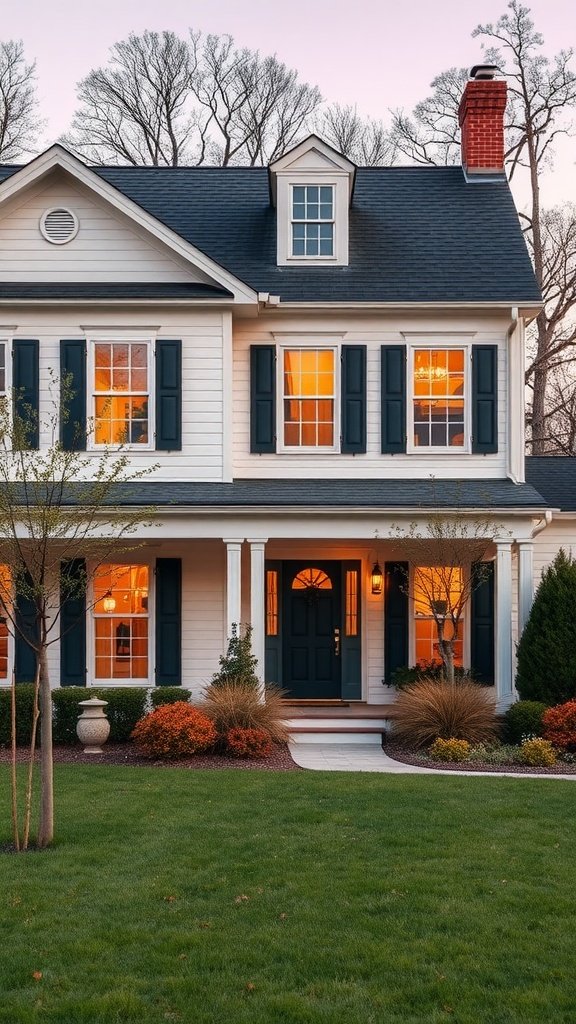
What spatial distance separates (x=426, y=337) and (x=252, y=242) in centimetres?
338

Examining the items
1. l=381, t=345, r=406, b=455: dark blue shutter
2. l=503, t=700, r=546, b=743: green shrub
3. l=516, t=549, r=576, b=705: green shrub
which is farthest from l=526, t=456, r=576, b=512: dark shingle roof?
l=503, t=700, r=546, b=743: green shrub

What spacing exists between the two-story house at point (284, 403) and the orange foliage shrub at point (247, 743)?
1657 mm

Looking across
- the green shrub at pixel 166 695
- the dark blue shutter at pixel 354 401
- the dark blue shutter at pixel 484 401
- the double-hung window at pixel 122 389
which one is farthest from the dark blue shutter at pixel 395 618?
the double-hung window at pixel 122 389

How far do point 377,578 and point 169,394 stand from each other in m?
4.30

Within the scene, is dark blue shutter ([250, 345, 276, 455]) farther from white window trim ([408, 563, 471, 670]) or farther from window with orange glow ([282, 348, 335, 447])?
white window trim ([408, 563, 471, 670])

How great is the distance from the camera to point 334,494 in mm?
14328

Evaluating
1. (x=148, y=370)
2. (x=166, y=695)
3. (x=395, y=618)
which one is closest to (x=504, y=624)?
(x=395, y=618)

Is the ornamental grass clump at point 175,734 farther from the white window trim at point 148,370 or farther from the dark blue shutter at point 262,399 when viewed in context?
the dark blue shutter at point 262,399

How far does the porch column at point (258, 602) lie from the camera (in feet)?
44.9

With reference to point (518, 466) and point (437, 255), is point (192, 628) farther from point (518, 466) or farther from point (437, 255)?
point (437, 255)

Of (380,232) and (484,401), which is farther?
(380,232)

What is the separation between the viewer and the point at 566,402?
28.3 m

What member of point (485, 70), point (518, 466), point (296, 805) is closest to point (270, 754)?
point (296, 805)

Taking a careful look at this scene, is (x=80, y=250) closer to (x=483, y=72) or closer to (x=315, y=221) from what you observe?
(x=315, y=221)
